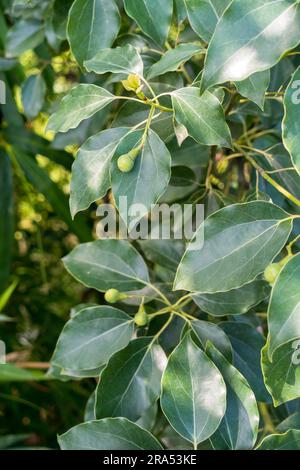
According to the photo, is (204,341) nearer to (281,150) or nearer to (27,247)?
(281,150)

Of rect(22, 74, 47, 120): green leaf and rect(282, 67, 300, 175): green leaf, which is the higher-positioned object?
rect(282, 67, 300, 175): green leaf

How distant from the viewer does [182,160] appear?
3.15ft

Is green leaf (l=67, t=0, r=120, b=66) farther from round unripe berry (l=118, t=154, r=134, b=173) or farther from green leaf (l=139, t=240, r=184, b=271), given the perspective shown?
green leaf (l=139, t=240, r=184, b=271)

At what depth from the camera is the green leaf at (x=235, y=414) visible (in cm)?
72

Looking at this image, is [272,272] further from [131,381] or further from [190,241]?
[131,381]

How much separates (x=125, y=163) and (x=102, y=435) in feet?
0.99

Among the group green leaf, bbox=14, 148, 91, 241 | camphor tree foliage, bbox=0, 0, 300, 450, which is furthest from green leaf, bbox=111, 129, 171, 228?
green leaf, bbox=14, 148, 91, 241

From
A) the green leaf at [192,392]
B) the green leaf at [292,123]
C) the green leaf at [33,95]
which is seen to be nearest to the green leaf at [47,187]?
the green leaf at [33,95]

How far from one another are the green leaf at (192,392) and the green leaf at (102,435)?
5cm

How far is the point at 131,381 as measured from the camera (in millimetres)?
790

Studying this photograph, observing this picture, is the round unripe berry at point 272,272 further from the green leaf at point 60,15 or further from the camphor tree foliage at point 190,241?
the green leaf at point 60,15

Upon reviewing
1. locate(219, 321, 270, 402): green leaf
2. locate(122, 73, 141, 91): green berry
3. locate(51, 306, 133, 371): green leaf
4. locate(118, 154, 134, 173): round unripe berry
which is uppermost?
locate(122, 73, 141, 91): green berry

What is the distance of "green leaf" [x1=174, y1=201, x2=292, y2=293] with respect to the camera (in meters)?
0.65

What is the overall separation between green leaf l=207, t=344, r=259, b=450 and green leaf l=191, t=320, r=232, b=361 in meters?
0.06
